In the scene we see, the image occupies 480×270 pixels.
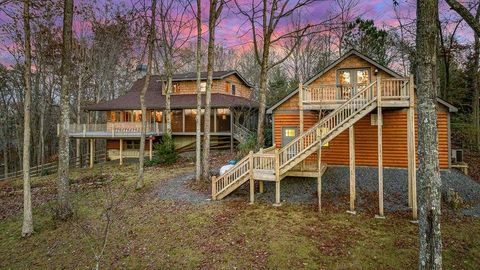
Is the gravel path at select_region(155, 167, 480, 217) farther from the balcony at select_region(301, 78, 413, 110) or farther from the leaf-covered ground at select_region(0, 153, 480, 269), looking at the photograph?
the balcony at select_region(301, 78, 413, 110)

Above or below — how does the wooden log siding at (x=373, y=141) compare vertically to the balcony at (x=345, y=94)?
below

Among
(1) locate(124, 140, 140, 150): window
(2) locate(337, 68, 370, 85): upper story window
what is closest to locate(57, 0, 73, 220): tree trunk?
(2) locate(337, 68, 370, 85): upper story window

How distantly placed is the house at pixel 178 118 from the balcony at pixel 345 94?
9617 mm

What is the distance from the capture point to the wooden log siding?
14.8 m

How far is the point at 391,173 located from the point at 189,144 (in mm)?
16356

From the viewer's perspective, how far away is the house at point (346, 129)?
37.2 feet

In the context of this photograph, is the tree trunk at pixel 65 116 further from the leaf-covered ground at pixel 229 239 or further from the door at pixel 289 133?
the door at pixel 289 133

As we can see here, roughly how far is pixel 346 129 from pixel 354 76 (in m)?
3.55

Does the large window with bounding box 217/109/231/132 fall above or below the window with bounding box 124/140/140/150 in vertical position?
above

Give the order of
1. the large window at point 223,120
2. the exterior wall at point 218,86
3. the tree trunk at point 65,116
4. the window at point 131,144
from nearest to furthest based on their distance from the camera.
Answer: the tree trunk at point 65,116
the large window at point 223,120
the exterior wall at point 218,86
the window at point 131,144

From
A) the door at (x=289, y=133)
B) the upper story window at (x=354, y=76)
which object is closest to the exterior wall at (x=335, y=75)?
the upper story window at (x=354, y=76)

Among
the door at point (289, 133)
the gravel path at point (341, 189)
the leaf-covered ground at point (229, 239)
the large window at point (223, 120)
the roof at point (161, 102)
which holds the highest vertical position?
the roof at point (161, 102)

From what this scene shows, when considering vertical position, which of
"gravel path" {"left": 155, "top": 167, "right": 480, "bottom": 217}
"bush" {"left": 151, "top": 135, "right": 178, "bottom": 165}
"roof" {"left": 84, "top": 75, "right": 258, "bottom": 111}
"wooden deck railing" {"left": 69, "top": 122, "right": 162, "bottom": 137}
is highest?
"roof" {"left": 84, "top": 75, "right": 258, "bottom": 111}

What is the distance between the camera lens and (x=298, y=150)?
12125 mm
